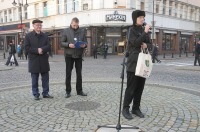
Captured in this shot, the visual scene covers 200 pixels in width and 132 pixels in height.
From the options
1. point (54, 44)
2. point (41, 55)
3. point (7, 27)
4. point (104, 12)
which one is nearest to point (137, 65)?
point (41, 55)

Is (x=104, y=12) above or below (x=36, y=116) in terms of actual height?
above

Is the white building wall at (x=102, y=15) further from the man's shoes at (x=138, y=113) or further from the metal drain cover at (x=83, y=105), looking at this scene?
the man's shoes at (x=138, y=113)

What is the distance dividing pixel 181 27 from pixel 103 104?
37437mm

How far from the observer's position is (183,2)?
4006 centimetres

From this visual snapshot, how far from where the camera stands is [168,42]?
3819cm

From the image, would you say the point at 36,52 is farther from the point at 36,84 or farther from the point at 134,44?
the point at 134,44

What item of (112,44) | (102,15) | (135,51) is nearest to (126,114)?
(135,51)

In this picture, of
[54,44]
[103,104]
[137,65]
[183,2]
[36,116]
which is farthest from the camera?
[183,2]

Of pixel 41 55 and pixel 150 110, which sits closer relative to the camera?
pixel 150 110

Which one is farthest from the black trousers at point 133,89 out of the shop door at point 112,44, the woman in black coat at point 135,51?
the shop door at point 112,44

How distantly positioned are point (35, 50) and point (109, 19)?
23184mm

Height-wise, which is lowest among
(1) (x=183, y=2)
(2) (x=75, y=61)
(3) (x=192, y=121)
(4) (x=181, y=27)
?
(3) (x=192, y=121)

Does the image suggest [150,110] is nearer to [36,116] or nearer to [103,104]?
[103,104]

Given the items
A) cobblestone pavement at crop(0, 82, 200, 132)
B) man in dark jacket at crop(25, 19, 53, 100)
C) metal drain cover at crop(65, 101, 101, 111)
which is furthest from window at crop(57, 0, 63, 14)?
metal drain cover at crop(65, 101, 101, 111)
